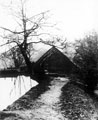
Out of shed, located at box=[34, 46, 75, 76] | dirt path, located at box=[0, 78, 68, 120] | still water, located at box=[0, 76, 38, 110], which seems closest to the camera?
dirt path, located at box=[0, 78, 68, 120]

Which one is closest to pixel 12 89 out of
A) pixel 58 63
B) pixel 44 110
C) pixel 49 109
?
pixel 49 109

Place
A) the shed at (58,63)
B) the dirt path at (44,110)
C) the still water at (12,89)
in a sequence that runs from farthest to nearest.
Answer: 1. the shed at (58,63)
2. the still water at (12,89)
3. the dirt path at (44,110)

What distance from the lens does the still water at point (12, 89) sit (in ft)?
51.9

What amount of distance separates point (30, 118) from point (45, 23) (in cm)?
1684

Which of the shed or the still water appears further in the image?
the shed

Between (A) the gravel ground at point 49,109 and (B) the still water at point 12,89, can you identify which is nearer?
(A) the gravel ground at point 49,109

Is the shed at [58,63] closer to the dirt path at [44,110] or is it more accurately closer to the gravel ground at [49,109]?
the dirt path at [44,110]

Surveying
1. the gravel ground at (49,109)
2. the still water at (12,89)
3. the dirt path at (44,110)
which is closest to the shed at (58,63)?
the still water at (12,89)

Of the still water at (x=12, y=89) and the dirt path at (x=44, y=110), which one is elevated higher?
the dirt path at (x=44, y=110)

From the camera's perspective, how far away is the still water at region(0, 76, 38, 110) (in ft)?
51.9

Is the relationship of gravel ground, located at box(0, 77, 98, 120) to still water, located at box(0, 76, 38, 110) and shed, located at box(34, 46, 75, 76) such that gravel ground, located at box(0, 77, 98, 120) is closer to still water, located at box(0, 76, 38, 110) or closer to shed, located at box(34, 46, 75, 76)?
still water, located at box(0, 76, 38, 110)

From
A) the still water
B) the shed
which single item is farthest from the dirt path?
the shed

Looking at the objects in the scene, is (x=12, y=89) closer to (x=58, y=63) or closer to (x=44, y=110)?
(x=44, y=110)

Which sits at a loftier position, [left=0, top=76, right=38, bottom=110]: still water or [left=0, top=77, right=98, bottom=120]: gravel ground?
[left=0, top=77, right=98, bottom=120]: gravel ground
